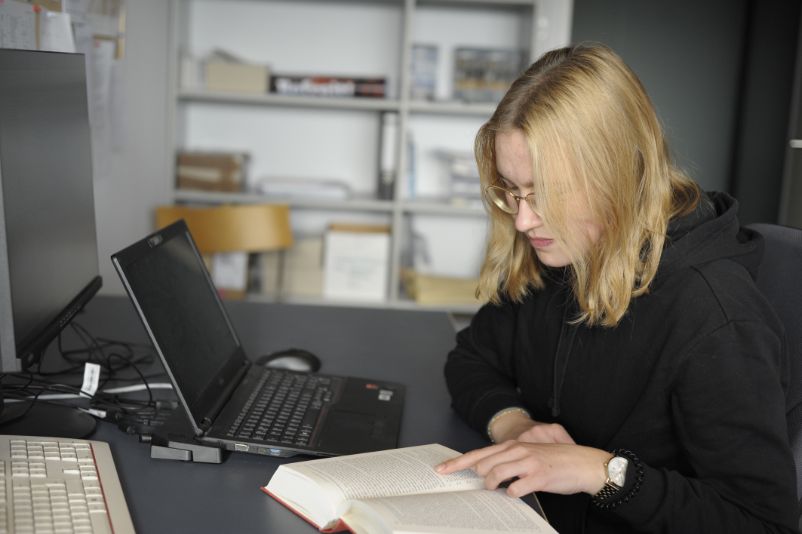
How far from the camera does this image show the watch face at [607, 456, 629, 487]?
38.8 inches

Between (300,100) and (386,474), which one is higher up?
(300,100)

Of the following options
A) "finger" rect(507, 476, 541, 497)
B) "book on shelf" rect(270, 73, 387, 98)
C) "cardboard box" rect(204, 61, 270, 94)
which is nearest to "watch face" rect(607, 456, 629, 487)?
"finger" rect(507, 476, 541, 497)

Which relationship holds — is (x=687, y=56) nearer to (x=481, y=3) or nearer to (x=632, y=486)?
(x=481, y=3)

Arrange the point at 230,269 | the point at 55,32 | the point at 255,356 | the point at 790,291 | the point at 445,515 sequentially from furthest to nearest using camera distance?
the point at 230,269 < the point at 55,32 < the point at 255,356 < the point at 790,291 < the point at 445,515

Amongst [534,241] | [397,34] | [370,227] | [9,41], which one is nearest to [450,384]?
[534,241]

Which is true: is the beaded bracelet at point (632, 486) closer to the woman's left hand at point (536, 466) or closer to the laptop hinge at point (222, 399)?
the woman's left hand at point (536, 466)

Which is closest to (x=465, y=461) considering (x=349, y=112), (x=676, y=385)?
(x=676, y=385)

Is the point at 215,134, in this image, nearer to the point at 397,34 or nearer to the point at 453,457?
the point at 397,34

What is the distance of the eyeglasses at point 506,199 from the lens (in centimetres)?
113

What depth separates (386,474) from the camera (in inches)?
37.3

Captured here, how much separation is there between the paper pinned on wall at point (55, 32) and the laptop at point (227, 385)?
25.7 inches

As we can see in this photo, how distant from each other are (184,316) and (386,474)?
38 cm

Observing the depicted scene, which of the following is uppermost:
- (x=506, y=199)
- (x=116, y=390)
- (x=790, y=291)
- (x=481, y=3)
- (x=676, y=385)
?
(x=481, y=3)

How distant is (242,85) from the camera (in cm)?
319
